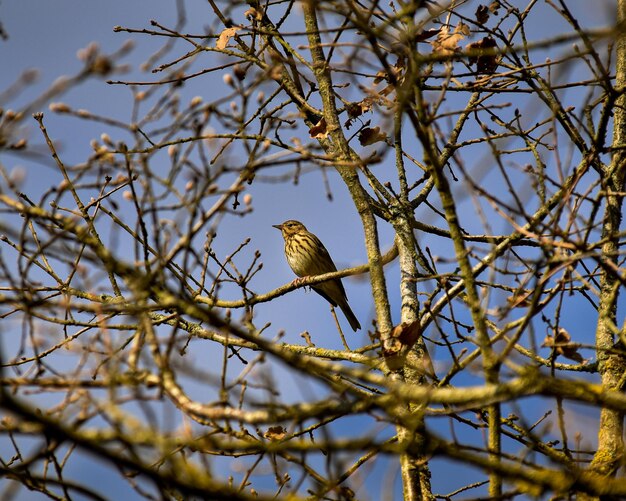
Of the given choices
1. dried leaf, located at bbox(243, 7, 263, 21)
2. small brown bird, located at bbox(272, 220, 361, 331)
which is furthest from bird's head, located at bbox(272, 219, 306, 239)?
dried leaf, located at bbox(243, 7, 263, 21)

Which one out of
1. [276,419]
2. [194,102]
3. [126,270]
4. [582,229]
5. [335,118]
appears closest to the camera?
[276,419]

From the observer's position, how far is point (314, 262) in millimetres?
11562

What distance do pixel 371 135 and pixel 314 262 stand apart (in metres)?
5.69

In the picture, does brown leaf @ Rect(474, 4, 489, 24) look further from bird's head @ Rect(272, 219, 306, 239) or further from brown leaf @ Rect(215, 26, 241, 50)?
bird's head @ Rect(272, 219, 306, 239)

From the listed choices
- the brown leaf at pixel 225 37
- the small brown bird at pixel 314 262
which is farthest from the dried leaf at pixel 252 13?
the small brown bird at pixel 314 262

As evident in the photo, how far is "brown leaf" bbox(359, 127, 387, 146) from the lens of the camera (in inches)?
235

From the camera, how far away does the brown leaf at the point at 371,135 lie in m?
5.96

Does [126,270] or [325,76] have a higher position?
[325,76]

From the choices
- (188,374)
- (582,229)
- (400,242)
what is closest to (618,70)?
(400,242)

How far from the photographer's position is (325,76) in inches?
251

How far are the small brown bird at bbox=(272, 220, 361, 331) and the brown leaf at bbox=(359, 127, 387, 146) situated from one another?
5207 millimetres

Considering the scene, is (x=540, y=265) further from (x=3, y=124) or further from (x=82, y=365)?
(x=3, y=124)

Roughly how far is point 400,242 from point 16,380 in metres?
3.81

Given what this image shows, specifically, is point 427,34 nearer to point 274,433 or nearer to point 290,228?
point 274,433
